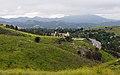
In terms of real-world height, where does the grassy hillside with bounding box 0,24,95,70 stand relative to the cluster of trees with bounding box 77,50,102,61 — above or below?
above

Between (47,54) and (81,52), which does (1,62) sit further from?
(81,52)

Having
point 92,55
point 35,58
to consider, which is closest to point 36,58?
point 35,58

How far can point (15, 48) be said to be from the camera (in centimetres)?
7112

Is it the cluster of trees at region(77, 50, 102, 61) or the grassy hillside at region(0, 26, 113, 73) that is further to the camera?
the cluster of trees at region(77, 50, 102, 61)

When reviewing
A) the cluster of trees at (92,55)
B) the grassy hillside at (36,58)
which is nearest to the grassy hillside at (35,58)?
the grassy hillside at (36,58)

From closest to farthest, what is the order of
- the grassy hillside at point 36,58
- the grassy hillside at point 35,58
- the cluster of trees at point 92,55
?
the grassy hillside at point 36,58, the grassy hillside at point 35,58, the cluster of trees at point 92,55

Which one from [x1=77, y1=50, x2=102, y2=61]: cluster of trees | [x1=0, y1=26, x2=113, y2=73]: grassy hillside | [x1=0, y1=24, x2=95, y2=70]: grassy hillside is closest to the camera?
[x1=0, y1=26, x2=113, y2=73]: grassy hillside

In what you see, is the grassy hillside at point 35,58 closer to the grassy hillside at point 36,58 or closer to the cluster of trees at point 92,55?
the grassy hillside at point 36,58

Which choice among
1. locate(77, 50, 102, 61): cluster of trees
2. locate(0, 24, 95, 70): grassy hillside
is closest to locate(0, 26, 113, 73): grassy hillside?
locate(0, 24, 95, 70): grassy hillside

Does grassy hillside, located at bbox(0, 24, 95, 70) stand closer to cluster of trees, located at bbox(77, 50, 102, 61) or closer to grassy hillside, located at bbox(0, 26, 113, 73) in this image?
grassy hillside, located at bbox(0, 26, 113, 73)

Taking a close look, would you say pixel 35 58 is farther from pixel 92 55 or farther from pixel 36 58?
pixel 92 55

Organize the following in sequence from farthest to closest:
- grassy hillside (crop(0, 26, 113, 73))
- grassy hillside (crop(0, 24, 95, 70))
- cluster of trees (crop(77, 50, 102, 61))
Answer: cluster of trees (crop(77, 50, 102, 61)) → grassy hillside (crop(0, 24, 95, 70)) → grassy hillside (crop(0, 26, 113, 73))

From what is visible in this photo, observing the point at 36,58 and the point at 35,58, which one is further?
the point at 36,58

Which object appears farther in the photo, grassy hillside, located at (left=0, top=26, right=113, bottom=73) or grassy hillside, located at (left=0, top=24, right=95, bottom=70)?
grassy hillside, located at (left=0, top=24, right=95, bottom=70)
